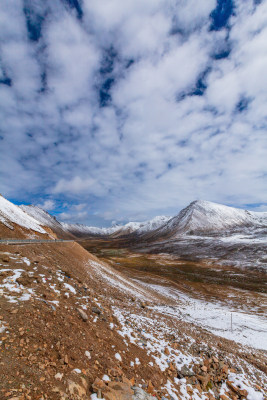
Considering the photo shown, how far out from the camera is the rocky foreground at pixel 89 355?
21.4 feet

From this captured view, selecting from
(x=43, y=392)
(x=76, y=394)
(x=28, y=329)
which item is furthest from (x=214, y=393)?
(x=28, y=329)

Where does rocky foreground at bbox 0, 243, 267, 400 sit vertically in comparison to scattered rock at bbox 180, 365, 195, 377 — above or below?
above

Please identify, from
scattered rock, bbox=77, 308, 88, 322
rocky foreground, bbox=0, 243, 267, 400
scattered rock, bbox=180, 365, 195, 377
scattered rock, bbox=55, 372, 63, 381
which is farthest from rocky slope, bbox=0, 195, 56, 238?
scattered rock, bbox=180, 365, 195, 377

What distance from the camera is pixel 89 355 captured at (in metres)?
8.55

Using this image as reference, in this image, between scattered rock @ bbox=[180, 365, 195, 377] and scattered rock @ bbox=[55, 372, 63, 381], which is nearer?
scattered rock @ bbox=[55, 372, 63, 381]

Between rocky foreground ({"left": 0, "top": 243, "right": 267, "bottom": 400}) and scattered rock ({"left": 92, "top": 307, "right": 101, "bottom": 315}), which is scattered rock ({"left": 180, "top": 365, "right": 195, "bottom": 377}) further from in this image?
scattered rock ({"left": 92, "top": 307, "right": 101, "bottom": 315})

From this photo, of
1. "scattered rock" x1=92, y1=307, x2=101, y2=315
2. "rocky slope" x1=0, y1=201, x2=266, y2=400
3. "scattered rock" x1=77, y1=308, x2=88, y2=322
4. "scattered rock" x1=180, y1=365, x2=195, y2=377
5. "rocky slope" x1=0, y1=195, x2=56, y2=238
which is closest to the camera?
"rocky slope" x1=0, y1=201, x2=266, y2=400

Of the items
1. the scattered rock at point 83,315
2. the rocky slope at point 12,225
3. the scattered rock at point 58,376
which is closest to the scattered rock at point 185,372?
the scattered rock at point 83,315

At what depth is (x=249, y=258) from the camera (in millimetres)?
108438

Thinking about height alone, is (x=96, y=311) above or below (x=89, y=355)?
above

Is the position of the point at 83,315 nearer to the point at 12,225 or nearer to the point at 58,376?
the point at 58,376

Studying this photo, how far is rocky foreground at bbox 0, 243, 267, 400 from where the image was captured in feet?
21.4

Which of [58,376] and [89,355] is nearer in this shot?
[58,376]

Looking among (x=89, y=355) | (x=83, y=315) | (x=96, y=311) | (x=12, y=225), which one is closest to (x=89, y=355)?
(x=89, y=355)
